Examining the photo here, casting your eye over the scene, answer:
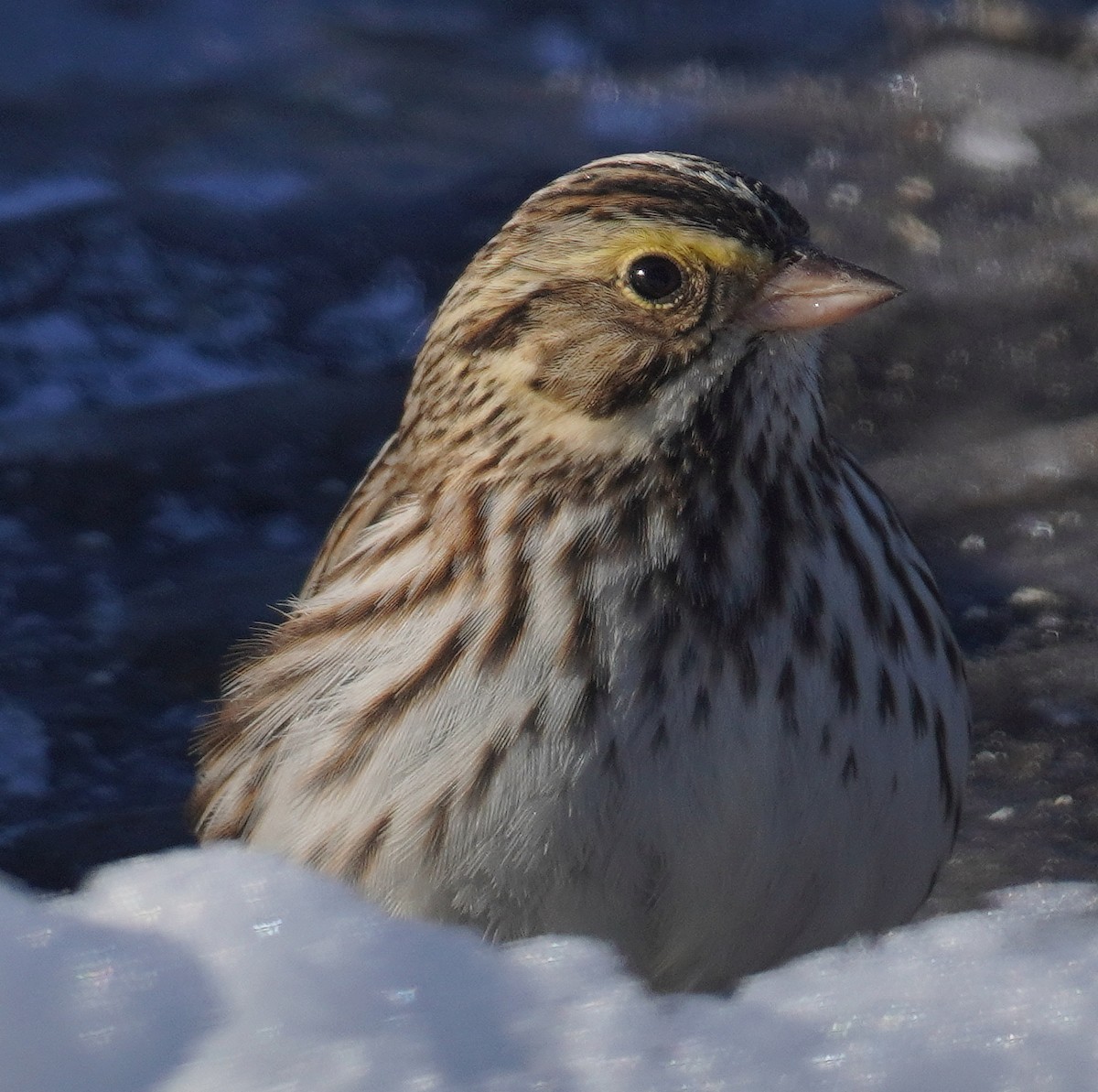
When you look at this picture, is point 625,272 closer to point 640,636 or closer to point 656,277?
point 656,277

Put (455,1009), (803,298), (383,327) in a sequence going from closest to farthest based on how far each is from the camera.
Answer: (455,1009), (803,298), (383,327)

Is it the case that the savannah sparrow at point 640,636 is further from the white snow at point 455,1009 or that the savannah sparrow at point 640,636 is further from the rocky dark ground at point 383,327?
the white snow at point 455,1009

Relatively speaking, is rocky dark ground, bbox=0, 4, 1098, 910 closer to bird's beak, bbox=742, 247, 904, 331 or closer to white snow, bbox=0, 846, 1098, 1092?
bird's beak, bbox=742, 247, 904, 331

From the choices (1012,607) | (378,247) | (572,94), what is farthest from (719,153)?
(1012,607)

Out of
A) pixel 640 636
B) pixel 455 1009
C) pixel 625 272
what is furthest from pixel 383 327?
pixel 455 1009

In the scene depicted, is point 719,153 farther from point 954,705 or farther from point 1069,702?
point 954,705

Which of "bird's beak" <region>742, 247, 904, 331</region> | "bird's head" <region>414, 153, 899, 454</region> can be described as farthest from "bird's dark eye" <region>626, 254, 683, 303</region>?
"bird's beak" <region>742, 247, 904, 331</region>
